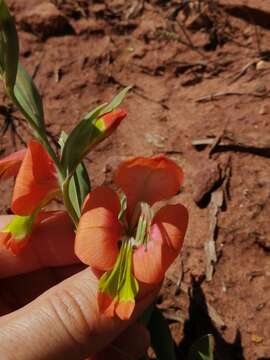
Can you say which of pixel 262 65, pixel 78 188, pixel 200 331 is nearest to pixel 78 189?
pixel 78 188

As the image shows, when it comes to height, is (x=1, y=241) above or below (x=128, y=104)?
above

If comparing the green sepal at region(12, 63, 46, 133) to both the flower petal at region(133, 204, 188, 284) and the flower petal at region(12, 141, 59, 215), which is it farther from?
the flower petal at region(133, 204, 188, 284)

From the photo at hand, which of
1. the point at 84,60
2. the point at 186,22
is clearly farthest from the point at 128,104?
the point at 186,22

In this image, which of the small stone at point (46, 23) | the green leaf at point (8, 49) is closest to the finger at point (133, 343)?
the green leaf at point (8, 49)

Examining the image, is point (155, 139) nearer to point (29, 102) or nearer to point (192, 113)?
point (192, 113)

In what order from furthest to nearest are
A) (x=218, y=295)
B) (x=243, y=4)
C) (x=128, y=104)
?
(x=243, y=4) < (x=128, y=104) < (x=218, y=295)

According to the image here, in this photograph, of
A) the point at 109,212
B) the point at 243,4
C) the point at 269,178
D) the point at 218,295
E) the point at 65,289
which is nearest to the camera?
the point at 109,212

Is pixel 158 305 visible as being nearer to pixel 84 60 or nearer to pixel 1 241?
pixel 1 241

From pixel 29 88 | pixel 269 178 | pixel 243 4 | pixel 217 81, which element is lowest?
pixel 269 178
